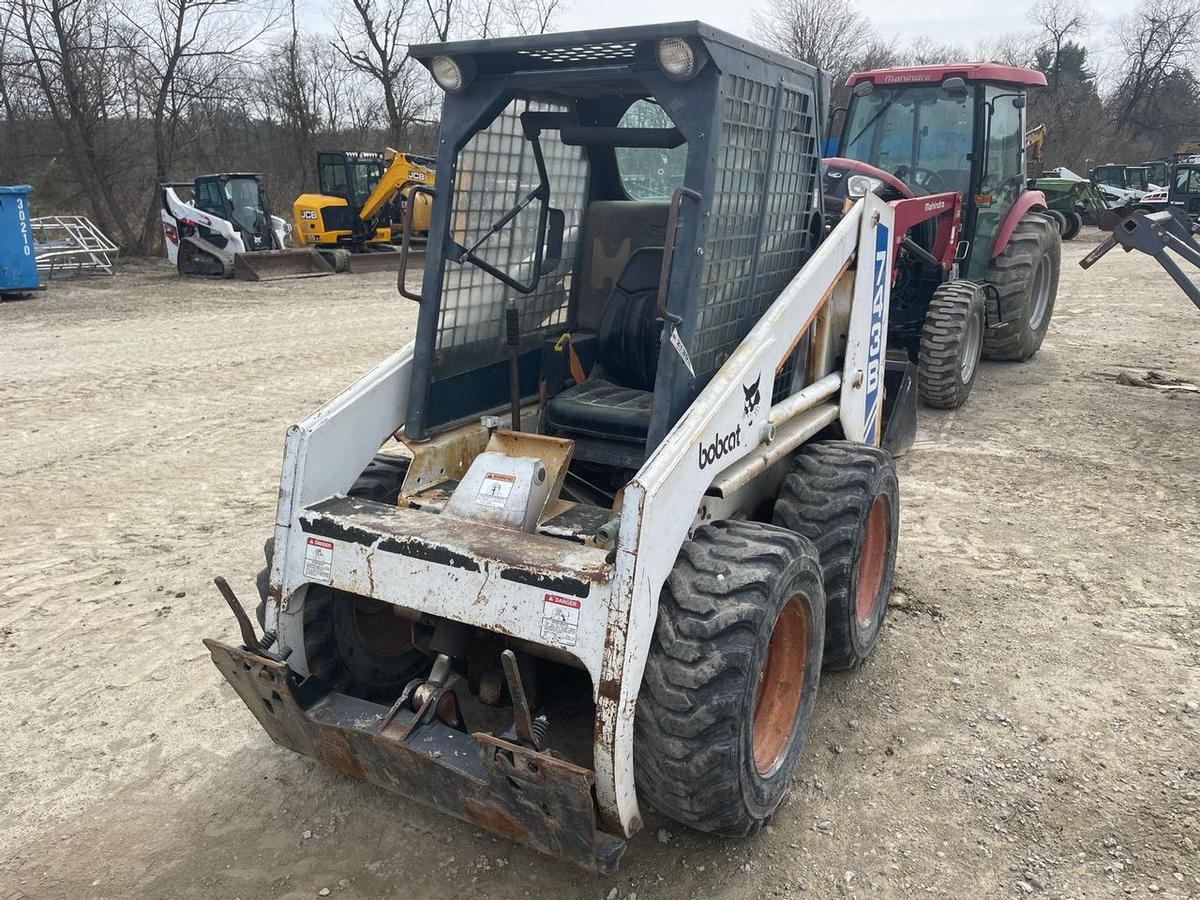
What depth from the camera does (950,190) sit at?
25.5 ft

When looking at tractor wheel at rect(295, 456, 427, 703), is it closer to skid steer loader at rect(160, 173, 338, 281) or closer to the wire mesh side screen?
the wire mesh side screen

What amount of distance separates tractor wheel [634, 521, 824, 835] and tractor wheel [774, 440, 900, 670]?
0.64 metres

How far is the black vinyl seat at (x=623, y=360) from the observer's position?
11.8 feet

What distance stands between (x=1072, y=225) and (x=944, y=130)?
1742 cm

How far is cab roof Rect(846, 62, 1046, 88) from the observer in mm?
7398

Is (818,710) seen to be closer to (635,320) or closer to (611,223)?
(635,320)

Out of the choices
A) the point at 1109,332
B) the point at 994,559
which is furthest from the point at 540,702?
the point at 1109,332

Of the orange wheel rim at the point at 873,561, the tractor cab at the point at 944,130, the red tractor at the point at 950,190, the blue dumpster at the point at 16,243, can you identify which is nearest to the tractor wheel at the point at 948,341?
the red tractor at the point at 950,190

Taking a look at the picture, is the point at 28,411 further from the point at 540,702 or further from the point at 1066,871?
the point at 1066,871

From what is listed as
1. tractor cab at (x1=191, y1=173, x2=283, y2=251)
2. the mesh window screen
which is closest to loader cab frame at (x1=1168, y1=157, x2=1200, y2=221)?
tractor cab at (x1=191, y1=173, x2=283, y2=251)

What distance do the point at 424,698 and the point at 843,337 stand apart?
2.25m

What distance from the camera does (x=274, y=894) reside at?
2.81 m

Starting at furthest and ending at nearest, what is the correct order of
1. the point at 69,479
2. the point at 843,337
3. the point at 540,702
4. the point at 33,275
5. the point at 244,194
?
the point at 244,194
the point at 33,275
the point at 69,479
the point at 843,337
the point at 540,702

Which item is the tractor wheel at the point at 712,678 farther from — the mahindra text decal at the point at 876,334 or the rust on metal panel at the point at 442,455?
the mahindra text decal at the point at 876,334
